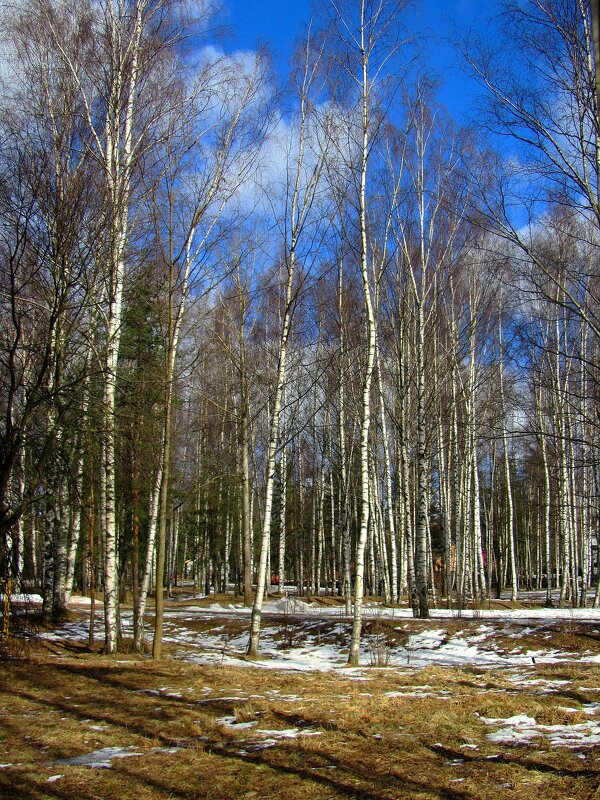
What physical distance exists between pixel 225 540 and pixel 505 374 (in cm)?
1630

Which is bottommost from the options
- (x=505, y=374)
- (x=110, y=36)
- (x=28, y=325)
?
(x=28, y=325)

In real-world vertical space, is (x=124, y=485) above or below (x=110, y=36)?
below

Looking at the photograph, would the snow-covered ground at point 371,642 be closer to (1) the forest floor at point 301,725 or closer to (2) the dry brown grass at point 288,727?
(1) the forest floor at point 301,725

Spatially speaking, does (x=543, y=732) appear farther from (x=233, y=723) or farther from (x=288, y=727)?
(x=233, y=723)

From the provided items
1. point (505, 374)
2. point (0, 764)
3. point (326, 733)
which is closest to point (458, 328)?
point (505, 374)

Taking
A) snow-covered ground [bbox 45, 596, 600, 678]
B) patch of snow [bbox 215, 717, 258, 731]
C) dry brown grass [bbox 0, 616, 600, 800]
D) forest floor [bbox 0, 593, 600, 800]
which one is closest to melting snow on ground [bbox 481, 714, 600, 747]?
forest floor [bbox 0, 593, 600, 800]

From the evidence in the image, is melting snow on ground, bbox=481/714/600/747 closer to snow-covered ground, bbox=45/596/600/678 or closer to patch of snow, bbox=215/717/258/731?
patch of snow, bbox=215/717/258/731

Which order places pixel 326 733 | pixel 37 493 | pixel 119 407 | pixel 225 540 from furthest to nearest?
pixel 225 540 → pixel 119 407 → pixel 37 493 → pixel 326 733

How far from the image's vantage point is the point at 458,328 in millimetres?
19094

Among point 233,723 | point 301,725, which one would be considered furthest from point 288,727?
point 233,723

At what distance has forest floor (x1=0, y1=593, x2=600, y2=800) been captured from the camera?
3.94 metres

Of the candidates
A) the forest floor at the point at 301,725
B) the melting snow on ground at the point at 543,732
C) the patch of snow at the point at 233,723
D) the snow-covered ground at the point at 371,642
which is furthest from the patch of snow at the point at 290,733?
the snow-covered ground at the point at 371,642

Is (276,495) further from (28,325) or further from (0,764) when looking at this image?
(0,764)

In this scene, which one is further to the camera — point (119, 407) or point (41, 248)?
point (119, 407)
